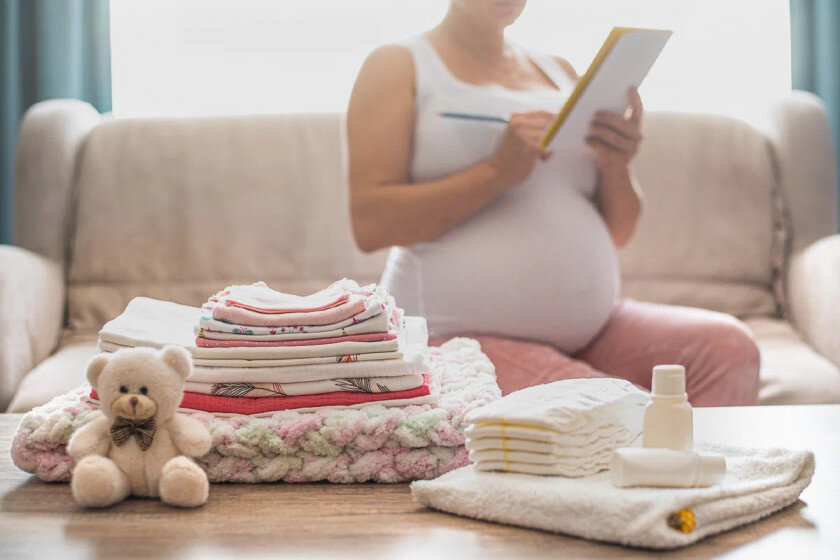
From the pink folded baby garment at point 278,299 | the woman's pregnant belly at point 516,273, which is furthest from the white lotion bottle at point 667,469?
the woman's pregnant belly at point 516,273

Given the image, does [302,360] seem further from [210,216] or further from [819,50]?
[819,50]

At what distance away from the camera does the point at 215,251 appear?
6.97 feet

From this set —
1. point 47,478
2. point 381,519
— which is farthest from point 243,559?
point 47,478

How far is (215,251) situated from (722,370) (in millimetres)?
1186

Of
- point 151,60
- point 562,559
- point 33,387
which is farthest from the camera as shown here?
point 151,60

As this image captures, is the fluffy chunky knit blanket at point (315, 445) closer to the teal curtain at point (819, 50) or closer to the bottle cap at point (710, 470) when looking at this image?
the bottle cap at point (710, 470)

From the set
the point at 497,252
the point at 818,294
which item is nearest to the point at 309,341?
the point at 497,252

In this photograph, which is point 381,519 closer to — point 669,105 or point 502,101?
point 502,101

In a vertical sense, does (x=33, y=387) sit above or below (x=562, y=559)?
below

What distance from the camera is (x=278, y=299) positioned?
89cm

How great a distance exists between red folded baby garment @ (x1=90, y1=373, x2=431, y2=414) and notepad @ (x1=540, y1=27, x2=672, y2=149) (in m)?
0.64

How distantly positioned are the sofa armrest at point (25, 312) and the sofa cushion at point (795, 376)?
1440 millimetres

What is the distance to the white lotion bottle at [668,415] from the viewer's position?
68 cm

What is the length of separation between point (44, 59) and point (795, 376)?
2021mm
